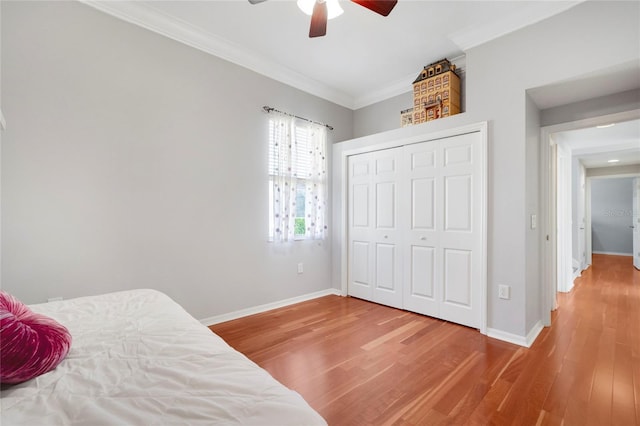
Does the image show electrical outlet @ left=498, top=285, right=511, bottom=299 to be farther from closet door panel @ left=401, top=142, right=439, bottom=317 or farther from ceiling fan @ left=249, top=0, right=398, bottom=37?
ceiling fan @ left=249, top=0, right=398, bottom=37

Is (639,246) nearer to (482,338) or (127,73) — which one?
(482,338)

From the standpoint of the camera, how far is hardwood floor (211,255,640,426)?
1621 millimetres

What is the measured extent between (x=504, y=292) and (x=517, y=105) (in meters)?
1.70

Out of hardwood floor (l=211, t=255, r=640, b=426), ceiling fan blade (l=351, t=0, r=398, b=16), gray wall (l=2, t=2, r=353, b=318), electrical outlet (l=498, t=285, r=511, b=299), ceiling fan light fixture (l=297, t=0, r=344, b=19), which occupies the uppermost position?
ceiling fan light fixture (l=297, t=0, r=344, b=19)

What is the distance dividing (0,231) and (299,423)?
251 centimetres

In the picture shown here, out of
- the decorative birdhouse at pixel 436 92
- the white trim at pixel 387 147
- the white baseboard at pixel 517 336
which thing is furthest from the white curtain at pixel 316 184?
the white baseboard at pixel 517 336

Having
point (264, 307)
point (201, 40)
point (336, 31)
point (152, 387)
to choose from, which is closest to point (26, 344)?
point (152, 387)

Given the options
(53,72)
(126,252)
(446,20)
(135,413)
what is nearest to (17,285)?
(126,252)

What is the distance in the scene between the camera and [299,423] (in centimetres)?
67

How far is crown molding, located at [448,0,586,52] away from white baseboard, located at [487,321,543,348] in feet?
8.96

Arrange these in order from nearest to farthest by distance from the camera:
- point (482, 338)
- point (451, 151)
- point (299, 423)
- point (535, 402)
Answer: point (299, 423), point (535, 402), point (482, 338), point (451, 151)

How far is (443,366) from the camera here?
210 centimetres

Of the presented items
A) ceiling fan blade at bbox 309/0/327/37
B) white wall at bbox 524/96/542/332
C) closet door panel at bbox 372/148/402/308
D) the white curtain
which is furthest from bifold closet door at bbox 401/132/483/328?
ceiling fan blade at bbox 309/0/327/37

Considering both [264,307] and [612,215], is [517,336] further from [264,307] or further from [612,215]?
[612,215]
